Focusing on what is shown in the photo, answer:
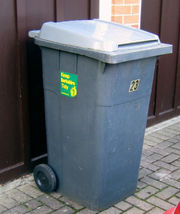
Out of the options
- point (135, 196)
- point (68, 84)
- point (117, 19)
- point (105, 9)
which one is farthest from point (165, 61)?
point (68, 84)

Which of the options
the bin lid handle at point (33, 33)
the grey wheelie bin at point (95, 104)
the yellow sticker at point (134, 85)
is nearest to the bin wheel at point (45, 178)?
the grey wheelie bin at point (95, 104)

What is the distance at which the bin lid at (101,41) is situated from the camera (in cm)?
288

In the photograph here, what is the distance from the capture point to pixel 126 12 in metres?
4.65

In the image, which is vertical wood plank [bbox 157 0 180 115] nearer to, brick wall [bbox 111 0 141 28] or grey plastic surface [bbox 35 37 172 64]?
Result: brick wall [bbox 111 0 141 28]

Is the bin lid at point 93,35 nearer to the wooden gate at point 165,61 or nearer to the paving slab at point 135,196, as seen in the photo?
the paving slab at point 135,196

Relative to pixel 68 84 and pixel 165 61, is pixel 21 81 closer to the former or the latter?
pixel 68 84

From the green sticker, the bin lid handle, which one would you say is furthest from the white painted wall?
the green sticker

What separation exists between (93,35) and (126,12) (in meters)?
1.78

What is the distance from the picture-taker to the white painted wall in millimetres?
4398

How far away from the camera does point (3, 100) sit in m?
3.64

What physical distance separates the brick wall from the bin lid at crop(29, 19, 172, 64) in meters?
1.07

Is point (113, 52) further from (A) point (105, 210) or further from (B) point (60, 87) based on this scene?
(A) point (105, 210)

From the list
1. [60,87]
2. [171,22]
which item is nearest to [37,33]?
[60,87]

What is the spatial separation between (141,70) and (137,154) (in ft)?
2.79
